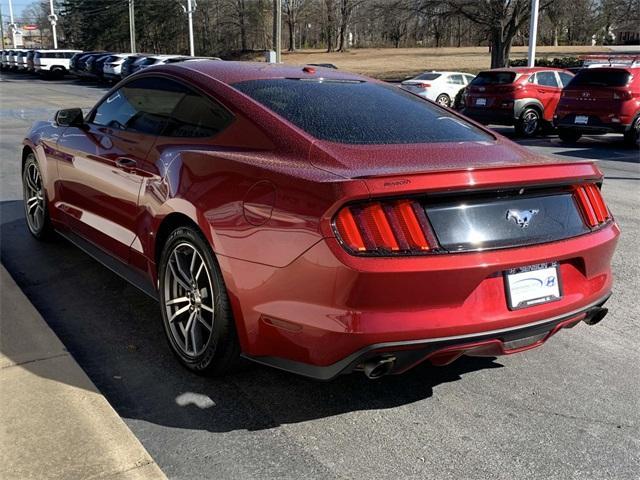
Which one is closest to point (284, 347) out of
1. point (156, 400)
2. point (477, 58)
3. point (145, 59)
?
point (156, 400)

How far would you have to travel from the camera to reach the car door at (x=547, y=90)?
16.5 metres

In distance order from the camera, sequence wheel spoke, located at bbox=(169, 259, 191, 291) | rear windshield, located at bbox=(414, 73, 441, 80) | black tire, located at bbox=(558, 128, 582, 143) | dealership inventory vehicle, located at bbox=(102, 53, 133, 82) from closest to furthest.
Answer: wheel spoke, located at bbox=(169, 259, 191, 291) → black tire, located at bbox=(558, 128, 582, 143) → rear windshield, located at bbox=(414, 73, 441, 80) → dealership inventory vehicle, located at bbox=(102, 53, 133, 82)

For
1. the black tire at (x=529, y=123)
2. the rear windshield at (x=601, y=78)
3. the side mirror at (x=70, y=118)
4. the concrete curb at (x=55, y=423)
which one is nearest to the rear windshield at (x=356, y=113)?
the concrete curb at (x=55, y=423)

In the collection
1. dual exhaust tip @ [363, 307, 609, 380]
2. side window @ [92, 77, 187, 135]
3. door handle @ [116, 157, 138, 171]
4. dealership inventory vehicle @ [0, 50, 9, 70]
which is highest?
dealership inventory vehicle @ [0, 50, 9, 70]

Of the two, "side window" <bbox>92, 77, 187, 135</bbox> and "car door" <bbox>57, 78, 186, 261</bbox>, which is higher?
"side window" <bbox>92, 77, 187, 135</bbox>

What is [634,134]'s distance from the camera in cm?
1399

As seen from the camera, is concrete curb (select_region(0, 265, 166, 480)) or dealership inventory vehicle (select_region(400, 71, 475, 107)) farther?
dealership inventory vehicle (select_region(400, 71, 475, 107))

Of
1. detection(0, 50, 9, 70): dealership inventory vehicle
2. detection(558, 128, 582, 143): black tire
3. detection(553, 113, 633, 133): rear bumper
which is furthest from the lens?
detection(0, 50, 9, 70): dealership inventory vehicle

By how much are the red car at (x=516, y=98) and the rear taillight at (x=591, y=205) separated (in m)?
13.3

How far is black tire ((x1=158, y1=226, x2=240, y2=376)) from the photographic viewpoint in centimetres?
329

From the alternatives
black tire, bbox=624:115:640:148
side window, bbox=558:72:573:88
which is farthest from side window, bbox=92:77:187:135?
side window, bbox=558:72:573:88

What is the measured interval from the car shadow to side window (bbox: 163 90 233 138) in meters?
1.25

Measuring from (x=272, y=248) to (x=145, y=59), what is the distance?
102 feet

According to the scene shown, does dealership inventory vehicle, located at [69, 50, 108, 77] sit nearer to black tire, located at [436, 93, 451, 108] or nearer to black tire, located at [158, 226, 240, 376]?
black tire, located at [436, 93, 451, 108]
